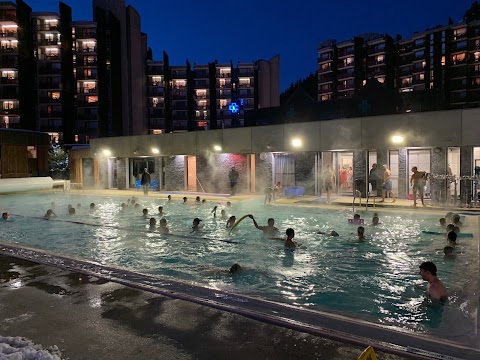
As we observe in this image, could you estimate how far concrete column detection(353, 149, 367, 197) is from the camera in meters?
22.8

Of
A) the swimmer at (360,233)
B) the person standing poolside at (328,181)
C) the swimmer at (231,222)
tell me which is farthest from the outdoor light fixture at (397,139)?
the swimmer at (231,222)

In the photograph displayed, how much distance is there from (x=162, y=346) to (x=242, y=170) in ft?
76.2

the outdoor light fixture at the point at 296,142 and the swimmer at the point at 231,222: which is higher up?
the outdoor light fixture at the point at 296,142

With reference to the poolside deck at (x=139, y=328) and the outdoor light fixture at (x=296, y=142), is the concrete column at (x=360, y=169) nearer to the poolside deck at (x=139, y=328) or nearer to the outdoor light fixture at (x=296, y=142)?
the outdoor light fixture at (x=296, y=142)

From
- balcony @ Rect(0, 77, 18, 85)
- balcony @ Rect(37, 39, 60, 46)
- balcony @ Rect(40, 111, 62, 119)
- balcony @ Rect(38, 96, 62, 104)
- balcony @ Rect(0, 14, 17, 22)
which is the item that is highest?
balcony @ Rect(0, 14, 17, 22)

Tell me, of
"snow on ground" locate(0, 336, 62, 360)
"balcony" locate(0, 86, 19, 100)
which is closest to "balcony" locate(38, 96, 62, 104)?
"balcony" locate(0, 86, 19, 100)

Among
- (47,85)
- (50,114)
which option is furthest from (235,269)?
(47,85)

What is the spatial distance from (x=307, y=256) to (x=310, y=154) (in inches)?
551

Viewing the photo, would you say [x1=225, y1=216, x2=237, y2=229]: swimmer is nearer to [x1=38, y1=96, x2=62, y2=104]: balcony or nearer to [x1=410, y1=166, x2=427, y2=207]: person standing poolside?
[x1=410, y1=166, x2=427, y2=207]: person standing poolside

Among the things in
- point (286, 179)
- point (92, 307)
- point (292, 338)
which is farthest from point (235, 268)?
point (286, 179)

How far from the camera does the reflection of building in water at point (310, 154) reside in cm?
2022

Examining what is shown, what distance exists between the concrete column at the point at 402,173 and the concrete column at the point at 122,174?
20417 millimetres

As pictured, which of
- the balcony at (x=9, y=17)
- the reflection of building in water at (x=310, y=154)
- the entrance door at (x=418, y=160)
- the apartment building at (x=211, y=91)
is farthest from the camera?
the apartment building at (x=211, y=91)

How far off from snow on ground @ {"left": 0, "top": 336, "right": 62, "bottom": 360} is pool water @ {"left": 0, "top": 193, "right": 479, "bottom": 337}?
362 cm
